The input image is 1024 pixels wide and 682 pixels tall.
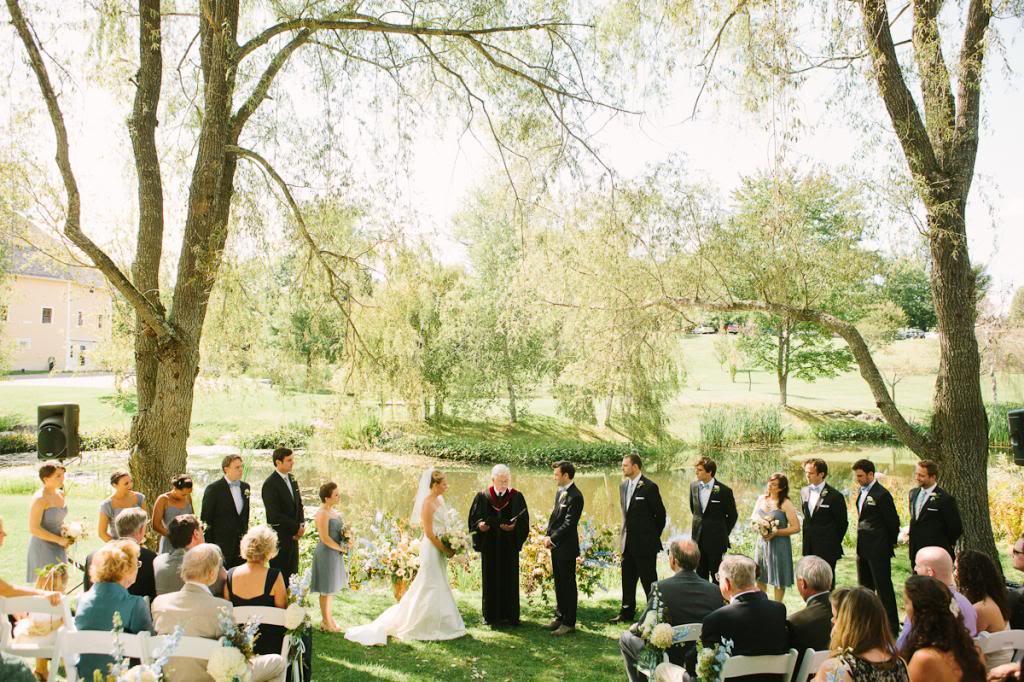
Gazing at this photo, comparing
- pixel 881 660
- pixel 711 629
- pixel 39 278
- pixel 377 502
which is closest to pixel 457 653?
pixel 711 629

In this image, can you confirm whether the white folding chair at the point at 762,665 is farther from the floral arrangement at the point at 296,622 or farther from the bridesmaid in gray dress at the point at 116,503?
the bridesmaid in gray dress at the point at 116,503

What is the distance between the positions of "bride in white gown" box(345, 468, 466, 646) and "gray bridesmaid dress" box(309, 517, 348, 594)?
420 mm

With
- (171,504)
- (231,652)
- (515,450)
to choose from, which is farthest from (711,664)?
(515,450)

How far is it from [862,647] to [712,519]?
12.6 ft

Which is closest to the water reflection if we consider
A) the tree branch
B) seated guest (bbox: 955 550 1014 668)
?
the tree branch

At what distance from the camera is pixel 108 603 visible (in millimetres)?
3619

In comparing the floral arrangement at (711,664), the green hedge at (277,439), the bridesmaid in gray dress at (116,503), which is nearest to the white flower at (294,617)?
the floral arrangement at (711,664)

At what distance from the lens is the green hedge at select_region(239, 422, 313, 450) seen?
22688 mm

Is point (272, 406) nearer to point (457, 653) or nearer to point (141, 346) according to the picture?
point (141, 346)

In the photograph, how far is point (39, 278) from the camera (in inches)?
1431

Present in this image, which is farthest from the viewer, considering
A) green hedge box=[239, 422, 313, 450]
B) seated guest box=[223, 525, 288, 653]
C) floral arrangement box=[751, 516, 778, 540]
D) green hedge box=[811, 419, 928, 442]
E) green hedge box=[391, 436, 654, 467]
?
green hedge box=[811, 419, 928, 442]

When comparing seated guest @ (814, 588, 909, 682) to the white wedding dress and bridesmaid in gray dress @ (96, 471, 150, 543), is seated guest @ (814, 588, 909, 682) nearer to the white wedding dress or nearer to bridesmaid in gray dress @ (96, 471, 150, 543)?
the white wedding dress

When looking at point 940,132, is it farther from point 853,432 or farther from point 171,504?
point 853,432

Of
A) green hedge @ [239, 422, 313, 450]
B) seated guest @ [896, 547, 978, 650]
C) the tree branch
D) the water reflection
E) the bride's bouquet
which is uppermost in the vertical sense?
the tree branch
